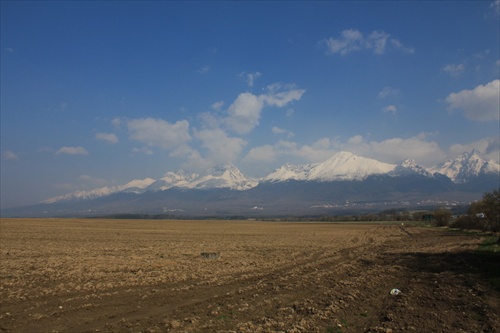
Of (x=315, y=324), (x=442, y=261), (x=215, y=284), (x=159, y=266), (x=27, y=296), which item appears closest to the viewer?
(x=315, y=324)

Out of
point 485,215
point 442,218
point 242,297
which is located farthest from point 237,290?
point 442,218

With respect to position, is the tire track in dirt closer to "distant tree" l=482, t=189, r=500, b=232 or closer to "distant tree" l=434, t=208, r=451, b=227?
"distant tree" l=482, t=189, r=500, b=232

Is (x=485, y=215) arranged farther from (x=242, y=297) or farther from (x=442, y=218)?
(x=242, y=297)

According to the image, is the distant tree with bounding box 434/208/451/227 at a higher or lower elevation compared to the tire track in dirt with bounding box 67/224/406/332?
lower

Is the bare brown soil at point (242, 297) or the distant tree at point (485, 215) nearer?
the bare brown soil at point (242, 297)

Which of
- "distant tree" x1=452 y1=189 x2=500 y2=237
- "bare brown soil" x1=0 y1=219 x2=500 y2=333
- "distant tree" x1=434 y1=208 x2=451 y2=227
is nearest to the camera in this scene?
"bare brown soil" x1=0 y1=219 x2=500 y2=333

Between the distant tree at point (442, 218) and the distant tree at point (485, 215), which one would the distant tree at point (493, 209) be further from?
the distant tree at point (442, 218)

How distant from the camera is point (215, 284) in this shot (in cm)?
1819

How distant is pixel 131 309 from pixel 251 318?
15.6 ft

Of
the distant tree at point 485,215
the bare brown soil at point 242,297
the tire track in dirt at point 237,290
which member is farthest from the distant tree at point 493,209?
the tire track in dirt at point 237,290

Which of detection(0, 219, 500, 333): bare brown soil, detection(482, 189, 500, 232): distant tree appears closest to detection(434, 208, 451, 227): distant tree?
detection(482, 189, 500, 232): distant tree

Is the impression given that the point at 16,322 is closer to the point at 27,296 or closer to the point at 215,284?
the point at 27,296

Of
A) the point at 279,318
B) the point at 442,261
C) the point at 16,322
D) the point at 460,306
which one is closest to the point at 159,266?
the point at 16,322

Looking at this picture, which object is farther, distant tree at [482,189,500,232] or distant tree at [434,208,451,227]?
distant tree at [434,208,451,227]
